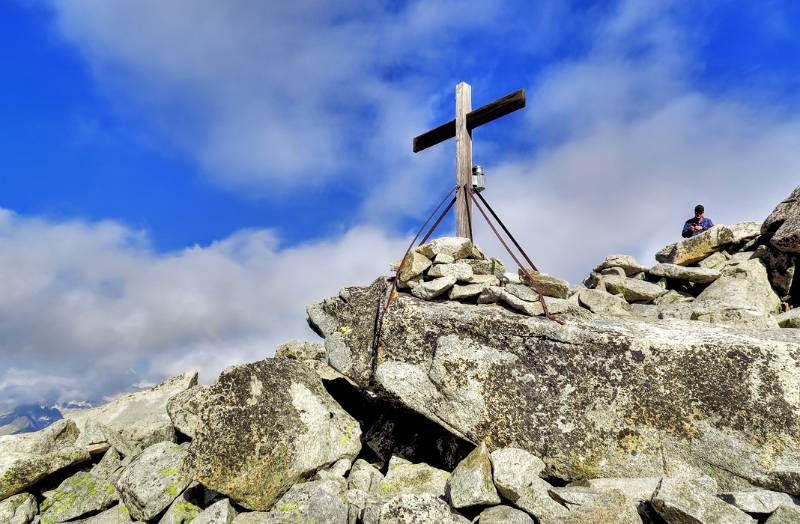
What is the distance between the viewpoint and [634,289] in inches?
470

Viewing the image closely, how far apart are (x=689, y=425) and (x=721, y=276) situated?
6930mm

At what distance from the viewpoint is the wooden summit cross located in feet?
39.3

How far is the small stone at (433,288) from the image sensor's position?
31.2 feet

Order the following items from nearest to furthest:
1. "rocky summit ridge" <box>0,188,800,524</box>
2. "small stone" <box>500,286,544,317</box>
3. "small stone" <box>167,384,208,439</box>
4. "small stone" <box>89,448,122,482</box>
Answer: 1. "rocky summit ridge" <box>0,188,800,524</box>
2. "small stone" <box>167,384,208,439</box>
3. "small stone" <box>500,286,544,317</box>
4. "small stone" <box>89,448,122,482</box>

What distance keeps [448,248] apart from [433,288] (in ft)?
5.17

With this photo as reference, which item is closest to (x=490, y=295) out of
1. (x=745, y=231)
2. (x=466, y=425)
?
(x=466, y=425)

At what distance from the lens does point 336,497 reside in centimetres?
710

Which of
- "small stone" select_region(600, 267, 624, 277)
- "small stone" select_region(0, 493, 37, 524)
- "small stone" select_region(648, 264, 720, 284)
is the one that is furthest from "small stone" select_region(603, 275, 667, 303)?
"small stone" select_region(0, 493, 37, 524)

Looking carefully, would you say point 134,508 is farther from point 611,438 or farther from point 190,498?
point 611,438

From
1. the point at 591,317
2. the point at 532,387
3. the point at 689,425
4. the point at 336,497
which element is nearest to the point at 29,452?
the point at 336,497

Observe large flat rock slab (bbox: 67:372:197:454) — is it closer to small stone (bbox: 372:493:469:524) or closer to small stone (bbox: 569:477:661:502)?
small stone (bbox: 372:493:469:524)

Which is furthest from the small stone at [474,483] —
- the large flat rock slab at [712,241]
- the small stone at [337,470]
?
the large flat rock slab at [712,241]

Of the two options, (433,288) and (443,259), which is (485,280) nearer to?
(443,259)

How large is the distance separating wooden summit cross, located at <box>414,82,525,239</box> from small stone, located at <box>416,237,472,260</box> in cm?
109
